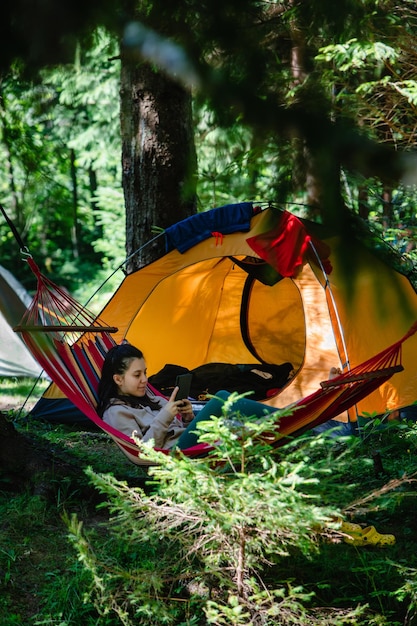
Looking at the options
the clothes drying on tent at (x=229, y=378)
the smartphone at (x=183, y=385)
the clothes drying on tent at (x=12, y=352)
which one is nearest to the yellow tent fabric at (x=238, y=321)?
the clothes drying on tent at (x=229, y=378)

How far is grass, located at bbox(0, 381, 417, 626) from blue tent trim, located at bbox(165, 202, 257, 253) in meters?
1.51

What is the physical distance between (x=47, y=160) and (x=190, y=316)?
2975 millimetres

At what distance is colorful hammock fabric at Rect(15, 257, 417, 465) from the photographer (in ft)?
7.72

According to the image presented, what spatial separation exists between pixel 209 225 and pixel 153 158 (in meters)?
0.75

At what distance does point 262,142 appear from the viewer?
3.93ft

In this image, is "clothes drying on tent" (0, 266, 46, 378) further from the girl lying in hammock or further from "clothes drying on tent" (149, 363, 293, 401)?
the girl lying in hammock

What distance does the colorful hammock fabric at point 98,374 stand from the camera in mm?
2352

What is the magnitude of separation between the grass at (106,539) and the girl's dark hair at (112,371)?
0.80ft

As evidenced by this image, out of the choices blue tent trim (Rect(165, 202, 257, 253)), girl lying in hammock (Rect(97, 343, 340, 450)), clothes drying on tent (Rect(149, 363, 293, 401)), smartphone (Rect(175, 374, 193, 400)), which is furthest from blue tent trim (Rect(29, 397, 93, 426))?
smartphone (Rect(175, 374, 193, 400))

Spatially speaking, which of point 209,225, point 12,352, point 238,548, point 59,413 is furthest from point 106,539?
point 12,352

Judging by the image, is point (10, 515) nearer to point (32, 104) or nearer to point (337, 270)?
point (32, 104)

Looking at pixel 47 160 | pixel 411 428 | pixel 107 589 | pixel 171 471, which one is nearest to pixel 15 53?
pixel 47 160

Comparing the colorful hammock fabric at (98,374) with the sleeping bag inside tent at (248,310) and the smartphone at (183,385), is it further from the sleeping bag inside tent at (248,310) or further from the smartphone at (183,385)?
the sleeping bag inside tent at (248,310)

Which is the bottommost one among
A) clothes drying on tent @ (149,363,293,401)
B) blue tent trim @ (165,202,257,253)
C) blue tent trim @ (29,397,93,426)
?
blue tent trim @ (29,397,93,426)
